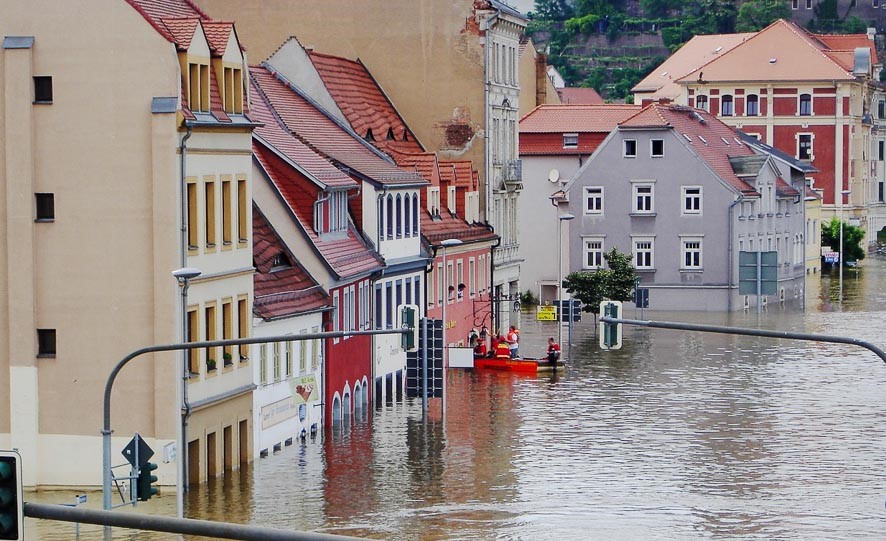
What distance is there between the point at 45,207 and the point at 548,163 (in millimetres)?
63396

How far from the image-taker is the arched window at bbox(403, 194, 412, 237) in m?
63.4

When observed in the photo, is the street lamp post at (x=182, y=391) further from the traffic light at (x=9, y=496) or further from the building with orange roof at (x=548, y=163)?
the building with orange roof at (x=548, y=163)

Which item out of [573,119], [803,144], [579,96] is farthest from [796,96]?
[573,119]

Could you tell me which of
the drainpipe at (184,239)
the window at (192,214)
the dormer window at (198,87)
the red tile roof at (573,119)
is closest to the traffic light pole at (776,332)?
the drainpipe at (184,239)

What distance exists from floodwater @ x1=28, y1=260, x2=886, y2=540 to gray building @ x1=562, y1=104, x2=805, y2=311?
22.8 meters

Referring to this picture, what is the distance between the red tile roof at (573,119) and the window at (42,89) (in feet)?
207

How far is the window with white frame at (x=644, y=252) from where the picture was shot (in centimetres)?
9369

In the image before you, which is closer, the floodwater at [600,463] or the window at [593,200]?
the floodwater at [600,463]

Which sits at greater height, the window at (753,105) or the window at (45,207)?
the window at (753,105)

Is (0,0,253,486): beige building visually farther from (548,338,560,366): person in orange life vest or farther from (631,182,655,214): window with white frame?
(631,182,655,214): window with white frame

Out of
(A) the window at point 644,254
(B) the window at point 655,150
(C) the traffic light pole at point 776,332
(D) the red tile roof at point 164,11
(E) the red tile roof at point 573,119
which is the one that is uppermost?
(E) the red tile roof at point 573,119

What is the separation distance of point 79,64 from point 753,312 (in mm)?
55993

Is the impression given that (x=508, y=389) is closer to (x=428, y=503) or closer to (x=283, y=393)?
(x=283, y=393)

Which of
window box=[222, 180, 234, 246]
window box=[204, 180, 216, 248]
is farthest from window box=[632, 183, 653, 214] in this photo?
window box=[204, 180, 216, 248]
